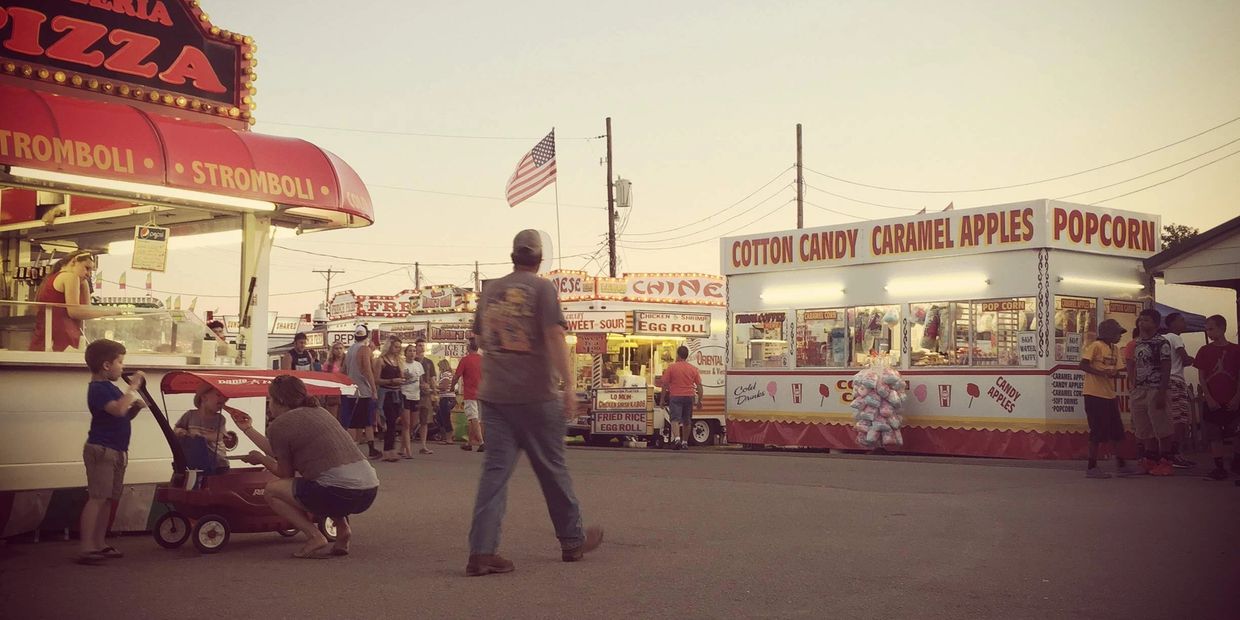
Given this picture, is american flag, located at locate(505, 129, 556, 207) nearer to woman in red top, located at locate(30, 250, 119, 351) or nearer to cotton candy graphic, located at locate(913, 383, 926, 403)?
cotton candy graphic, located at locate(913, 383, 926, 403)

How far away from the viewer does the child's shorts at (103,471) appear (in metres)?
8.05

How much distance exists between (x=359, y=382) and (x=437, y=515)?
25.7 feet

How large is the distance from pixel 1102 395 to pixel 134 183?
10929 millimetres

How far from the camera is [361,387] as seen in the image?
17969mm

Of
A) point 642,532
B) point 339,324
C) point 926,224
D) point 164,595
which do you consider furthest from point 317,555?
point 339,324

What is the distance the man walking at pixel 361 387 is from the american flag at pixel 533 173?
15.2m

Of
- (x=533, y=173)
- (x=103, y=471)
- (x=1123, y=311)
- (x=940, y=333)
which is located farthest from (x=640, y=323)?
(x=103, y=471)

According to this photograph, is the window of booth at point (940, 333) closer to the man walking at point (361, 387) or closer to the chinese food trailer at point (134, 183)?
the man walking at point (361, 387)

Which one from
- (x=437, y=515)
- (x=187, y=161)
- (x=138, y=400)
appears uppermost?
(x=187, y=161)

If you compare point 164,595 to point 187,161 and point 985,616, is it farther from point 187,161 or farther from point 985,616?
point 187,161

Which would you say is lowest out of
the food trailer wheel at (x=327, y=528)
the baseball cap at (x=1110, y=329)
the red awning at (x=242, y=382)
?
the food trailer wheel at (x=327, y=528)

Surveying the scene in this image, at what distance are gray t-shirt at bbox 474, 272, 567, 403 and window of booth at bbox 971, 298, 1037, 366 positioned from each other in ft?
41.1

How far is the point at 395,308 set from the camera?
41375 mm

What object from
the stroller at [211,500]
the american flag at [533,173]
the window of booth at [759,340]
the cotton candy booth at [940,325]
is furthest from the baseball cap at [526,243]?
the american flag at [533,173]
